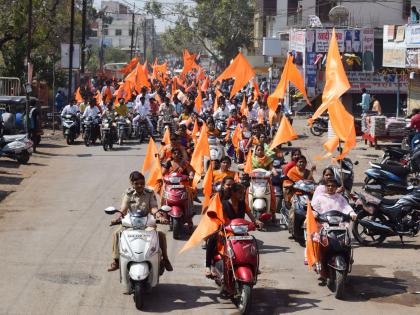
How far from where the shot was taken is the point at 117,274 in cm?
1112

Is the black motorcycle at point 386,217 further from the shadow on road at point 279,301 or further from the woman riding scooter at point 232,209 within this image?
the woman riding scooter at point 232,209

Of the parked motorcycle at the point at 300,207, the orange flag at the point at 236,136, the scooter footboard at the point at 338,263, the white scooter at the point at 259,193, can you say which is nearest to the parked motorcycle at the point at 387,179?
the white scooter at the point at 259,193

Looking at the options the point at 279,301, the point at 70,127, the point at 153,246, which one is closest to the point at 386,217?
the point at 279,301

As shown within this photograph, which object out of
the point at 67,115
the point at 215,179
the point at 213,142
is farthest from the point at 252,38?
the point at 215,179

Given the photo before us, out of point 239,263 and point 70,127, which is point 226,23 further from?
point 239,263

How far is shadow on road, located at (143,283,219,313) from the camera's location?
9742 mm

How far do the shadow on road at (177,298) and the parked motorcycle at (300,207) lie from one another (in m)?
3.02

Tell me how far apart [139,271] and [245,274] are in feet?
3.72

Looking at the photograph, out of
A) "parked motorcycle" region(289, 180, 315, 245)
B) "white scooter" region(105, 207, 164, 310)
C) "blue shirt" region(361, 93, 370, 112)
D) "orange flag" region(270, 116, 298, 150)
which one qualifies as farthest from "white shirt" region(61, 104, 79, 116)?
"white scooter" region(105, 207, 164, 310)

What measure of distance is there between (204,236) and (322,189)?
216cm

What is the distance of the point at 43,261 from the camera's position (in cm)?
1185

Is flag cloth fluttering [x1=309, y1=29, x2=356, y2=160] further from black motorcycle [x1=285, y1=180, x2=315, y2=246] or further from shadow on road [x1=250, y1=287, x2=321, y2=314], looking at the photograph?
shadow on road [x1=250, y1=287, x2=321, y2=314]

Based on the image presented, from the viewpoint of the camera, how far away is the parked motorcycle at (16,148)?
2305 cm

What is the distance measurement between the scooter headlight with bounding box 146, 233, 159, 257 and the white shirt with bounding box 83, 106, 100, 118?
63.2 feet
